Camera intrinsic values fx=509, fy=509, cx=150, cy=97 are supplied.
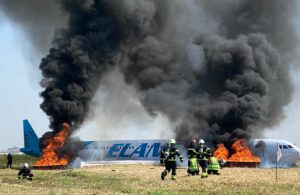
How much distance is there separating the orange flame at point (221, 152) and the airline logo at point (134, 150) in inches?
457

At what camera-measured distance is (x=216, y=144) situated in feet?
160

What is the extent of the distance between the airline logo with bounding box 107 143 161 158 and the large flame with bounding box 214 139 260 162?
39.0 ft

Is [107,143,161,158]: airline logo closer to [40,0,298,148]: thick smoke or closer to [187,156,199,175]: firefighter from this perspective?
[40,0,298,148]: thick smoke

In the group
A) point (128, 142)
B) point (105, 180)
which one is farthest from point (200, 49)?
point (105, 180)

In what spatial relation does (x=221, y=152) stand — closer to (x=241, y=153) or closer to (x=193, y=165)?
(x=241, y=153)

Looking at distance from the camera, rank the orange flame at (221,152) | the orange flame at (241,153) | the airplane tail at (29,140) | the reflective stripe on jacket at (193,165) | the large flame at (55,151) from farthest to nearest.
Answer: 1. the airplane tail at (29,140)
2. the large flame at (55,151)
3. the orange flame at (221,152)
4. the orange flame at (241,153)
5. the reflective stripe on jacket at (193,165)

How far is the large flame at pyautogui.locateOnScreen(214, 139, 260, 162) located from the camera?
46.1m

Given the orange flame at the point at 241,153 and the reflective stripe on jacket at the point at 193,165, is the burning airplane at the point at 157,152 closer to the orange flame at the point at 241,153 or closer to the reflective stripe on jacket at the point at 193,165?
the orange flame at the point at 241,153

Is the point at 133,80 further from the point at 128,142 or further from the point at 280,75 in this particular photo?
the point at 280,75

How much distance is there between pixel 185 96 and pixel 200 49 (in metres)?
5.30

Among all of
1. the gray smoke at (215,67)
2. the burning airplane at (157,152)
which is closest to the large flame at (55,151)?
the burning airplane at (157,152)

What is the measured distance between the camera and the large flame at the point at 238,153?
46062 millimetres

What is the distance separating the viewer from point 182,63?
57.8 m

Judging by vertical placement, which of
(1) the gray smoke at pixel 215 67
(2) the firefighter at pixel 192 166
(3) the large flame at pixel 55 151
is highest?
(1) the gray smoke at pixel 215 67
